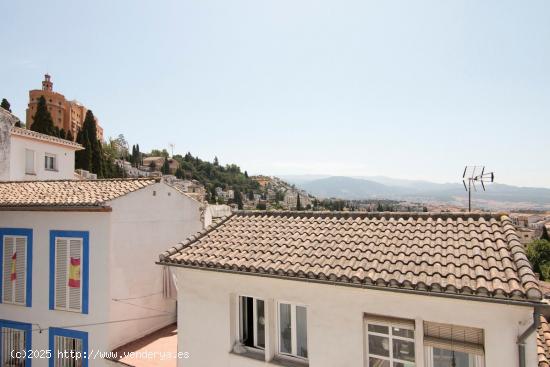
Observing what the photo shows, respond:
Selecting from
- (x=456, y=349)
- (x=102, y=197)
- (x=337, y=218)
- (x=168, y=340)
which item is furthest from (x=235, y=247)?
(x=168, y=340)

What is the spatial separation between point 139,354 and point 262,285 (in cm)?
641

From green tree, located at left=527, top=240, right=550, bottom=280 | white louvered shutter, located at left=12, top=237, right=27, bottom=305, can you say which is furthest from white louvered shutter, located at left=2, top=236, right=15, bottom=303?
green tree, located at left=527, top=240, right=550, bottom=280

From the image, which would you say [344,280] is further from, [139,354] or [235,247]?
[139,354]

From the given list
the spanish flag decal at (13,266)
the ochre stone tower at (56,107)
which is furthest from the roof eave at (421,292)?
the ochre stone tower at (56,107)

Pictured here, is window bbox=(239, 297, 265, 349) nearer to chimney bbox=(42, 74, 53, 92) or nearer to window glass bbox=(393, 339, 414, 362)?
window glass bbox=(393, 339, 414, 362)

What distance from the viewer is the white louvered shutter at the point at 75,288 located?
10.8 m

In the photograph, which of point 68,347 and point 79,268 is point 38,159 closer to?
point 79,268

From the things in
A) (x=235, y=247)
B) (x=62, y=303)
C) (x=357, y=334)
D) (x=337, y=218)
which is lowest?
(x=62, y=303)

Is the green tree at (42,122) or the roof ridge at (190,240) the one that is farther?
the green tree at (42,122)

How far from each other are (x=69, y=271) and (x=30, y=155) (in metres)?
13.4

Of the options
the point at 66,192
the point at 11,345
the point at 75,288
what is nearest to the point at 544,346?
the point at 75,288

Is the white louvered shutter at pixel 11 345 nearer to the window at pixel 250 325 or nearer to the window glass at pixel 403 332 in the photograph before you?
the window at pixel 250 325

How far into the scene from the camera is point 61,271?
36.0 ft

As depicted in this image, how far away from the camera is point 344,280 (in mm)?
5617
